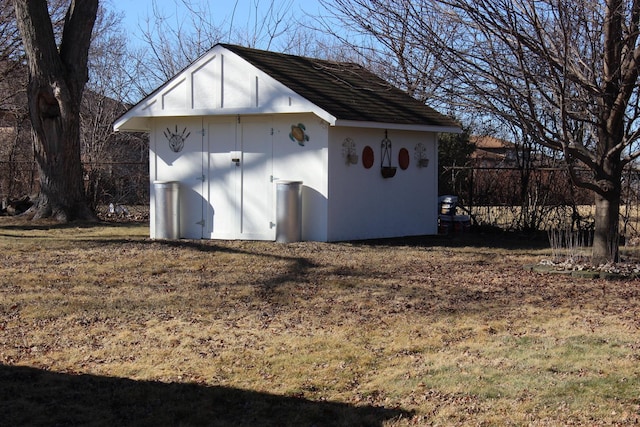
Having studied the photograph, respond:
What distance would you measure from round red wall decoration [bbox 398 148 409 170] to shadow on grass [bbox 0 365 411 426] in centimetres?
1021

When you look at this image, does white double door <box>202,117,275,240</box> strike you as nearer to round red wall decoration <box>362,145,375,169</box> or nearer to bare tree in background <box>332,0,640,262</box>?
round red wall decoration <box>362,145,375,169</box>

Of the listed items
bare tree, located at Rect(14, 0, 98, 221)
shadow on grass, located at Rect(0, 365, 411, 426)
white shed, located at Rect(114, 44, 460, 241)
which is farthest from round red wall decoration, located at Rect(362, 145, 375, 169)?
shadow on grass, located at Rect(0, 365, 411, 426)

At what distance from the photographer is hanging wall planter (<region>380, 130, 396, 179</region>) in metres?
16.0

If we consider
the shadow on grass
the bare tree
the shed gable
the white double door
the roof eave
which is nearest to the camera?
the shadow on grass

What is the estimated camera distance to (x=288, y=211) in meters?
14.7

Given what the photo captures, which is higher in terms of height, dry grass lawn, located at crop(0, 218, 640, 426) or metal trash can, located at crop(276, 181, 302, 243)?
metal trash can, located at crop(276, 181, 302, 243)

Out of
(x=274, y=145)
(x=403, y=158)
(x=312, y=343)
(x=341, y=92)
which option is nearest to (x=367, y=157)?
(x=403, y=158)

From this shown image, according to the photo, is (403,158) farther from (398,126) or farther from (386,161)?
(398,126)

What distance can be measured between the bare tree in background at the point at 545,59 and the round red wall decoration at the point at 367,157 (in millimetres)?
4898

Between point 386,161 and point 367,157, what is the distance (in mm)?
620

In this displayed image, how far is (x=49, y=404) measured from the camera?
253 inches

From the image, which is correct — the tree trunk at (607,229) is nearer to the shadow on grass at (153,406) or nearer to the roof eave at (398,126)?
the roof eave at (398,126)

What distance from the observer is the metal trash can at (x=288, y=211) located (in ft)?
47.9

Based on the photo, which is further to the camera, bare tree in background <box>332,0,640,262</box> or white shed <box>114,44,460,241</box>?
white shed <box>114,44,460,241</box>
